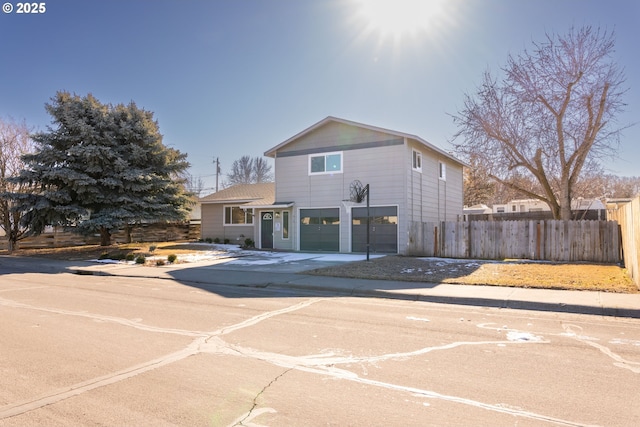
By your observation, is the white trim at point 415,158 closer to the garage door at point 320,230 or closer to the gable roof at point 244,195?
the garage door at point 320,230

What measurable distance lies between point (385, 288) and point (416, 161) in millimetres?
12159

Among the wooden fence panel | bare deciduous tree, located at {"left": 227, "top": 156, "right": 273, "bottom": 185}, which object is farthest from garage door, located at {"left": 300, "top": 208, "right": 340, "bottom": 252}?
bare deciduous tree, located at {"left": 227, "top": 156, "right": 273, "bottom": 185}

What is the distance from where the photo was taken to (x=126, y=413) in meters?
3.58

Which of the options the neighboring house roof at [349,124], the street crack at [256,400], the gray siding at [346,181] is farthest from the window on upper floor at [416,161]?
the street crack at [256,400]

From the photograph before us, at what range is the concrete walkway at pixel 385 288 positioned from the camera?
8.23 meters

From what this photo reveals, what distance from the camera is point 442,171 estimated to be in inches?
980

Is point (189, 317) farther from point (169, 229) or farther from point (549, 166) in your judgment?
point (169, 229)

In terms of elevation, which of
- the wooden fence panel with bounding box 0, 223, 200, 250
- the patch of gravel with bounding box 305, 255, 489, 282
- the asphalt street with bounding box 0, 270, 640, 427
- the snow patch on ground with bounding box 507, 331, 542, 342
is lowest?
the snow patch on ground with bounding box 507, 331, 542, 342

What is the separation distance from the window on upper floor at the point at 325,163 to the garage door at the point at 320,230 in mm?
2098

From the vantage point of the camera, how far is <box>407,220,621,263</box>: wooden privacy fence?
51.5 feet

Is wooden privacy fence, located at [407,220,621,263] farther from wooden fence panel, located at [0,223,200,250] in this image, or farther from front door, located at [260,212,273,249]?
wooden fence panel, located at [0,223,200,250]

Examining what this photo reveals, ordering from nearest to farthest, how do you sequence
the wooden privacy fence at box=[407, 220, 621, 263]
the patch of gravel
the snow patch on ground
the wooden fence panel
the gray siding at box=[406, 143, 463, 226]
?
the snow patch on ground → the patch of gravel → the wooden privacy fence at box=[407, 220, 621, 263] → the gray siding at box=[406, 143, 463, 226] → the wooden fence panel

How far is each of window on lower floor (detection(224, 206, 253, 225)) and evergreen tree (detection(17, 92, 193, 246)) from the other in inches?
213

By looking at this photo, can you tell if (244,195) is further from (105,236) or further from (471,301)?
(471,301)
